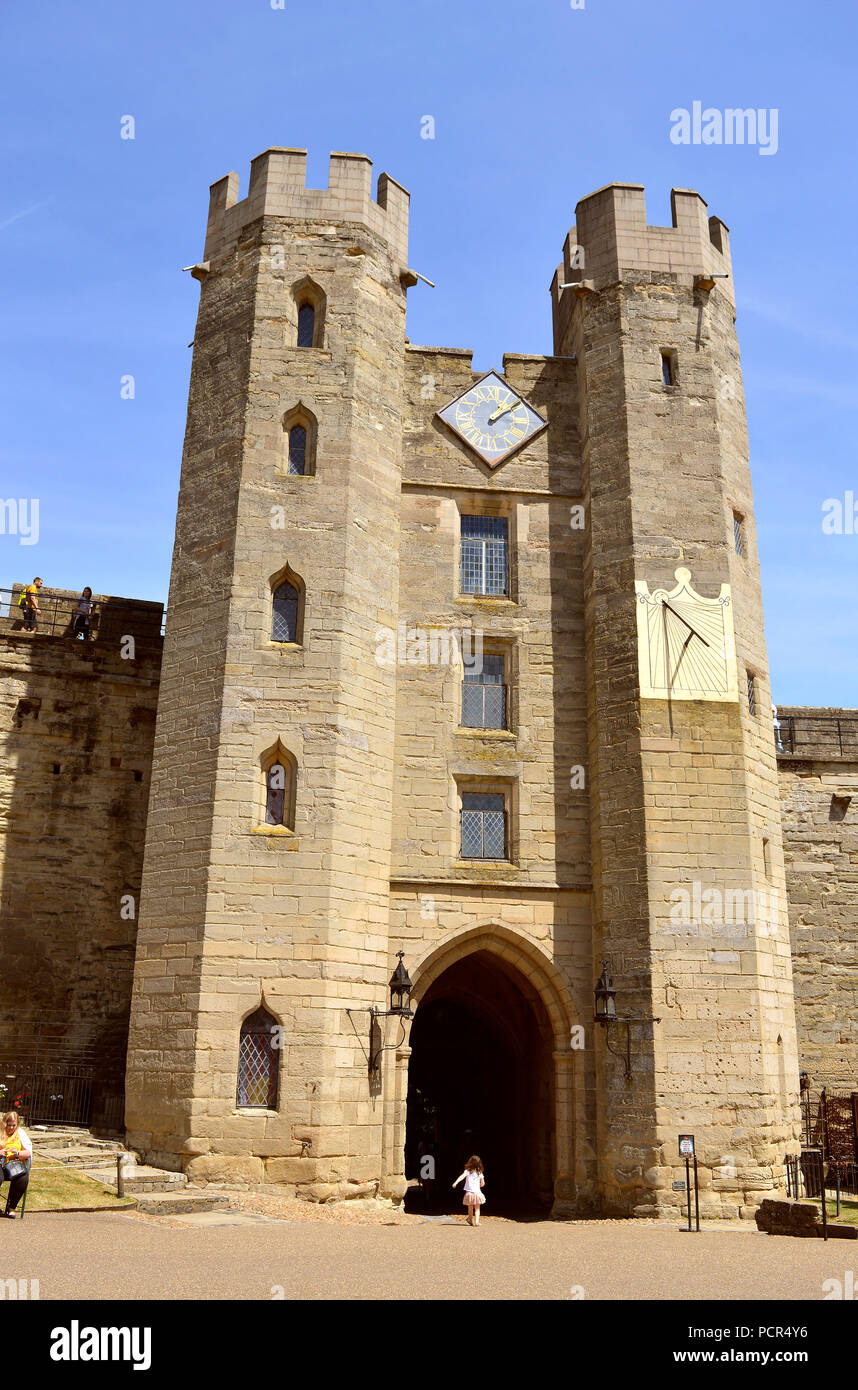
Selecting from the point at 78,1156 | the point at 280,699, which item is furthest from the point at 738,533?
the point at 78,1156

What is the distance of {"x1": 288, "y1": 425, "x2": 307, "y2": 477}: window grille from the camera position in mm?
17797

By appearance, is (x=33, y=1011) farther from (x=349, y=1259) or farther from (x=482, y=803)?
(x=349, y=1259)

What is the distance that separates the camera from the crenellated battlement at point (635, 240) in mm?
19547

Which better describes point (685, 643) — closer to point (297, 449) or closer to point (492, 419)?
Result: point (492, 419)

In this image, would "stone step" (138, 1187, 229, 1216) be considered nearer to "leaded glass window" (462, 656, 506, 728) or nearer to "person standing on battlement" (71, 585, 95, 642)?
"leaded glass window" (462, 656, 506, 728)

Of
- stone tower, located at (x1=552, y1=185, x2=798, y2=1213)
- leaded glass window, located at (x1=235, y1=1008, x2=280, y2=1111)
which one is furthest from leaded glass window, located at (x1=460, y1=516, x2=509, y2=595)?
leaded glass window, located at (x1=235, y1=1008, x2=280, y2=1111)

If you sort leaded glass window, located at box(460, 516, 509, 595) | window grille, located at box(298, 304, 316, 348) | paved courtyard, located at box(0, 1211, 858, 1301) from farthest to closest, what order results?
leaded glass window, located at box(460, 516, 509, 595), window grille, located at box(298, 304, 316, 348), paved courtyard, located at box(0, 1211, 858, 1301)

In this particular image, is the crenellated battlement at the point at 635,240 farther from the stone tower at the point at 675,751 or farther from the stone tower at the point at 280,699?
the stone tower at the point at 280,699

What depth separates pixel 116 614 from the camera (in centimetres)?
2052

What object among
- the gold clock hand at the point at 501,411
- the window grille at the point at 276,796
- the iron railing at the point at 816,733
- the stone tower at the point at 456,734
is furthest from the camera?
the iron railing at the point at 816,733

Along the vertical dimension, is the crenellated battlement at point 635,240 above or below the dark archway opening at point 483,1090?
above

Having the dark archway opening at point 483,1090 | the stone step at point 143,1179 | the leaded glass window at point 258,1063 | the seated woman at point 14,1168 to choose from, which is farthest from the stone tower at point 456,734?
the seated woman at point 14,1168

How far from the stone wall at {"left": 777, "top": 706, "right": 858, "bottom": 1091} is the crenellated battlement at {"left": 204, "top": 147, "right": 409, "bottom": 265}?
11.5 meters

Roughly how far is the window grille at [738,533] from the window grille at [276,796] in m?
8.14
